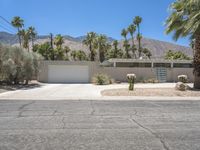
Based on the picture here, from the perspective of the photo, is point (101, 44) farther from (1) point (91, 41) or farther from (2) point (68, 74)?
(2) point (68, 74)

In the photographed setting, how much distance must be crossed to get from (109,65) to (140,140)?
106 feet

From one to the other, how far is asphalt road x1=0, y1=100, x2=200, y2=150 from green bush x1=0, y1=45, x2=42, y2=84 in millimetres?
16109

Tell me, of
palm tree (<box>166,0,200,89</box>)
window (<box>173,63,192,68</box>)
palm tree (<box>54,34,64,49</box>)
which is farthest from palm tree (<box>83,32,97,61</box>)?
palm tree (<box>166,0,200,89</box>)

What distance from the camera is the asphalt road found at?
6.70m

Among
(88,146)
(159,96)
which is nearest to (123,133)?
(88,146)

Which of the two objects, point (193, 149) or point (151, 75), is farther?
point (151, 75)

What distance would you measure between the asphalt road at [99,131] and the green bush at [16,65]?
16109 mm

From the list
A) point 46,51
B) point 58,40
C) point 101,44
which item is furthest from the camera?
point 58,40

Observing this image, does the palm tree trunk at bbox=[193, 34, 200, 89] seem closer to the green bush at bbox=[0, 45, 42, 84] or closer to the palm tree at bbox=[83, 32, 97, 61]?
the green bush at bbox=[0, 45, 42, 84]

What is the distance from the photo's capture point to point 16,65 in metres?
28.4

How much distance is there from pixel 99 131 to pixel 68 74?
28615 millimetres

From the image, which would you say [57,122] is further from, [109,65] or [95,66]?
[109,65]

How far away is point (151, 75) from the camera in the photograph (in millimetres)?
37500

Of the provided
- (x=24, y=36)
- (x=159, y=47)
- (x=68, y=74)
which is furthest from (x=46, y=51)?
(x=159, y=47)
